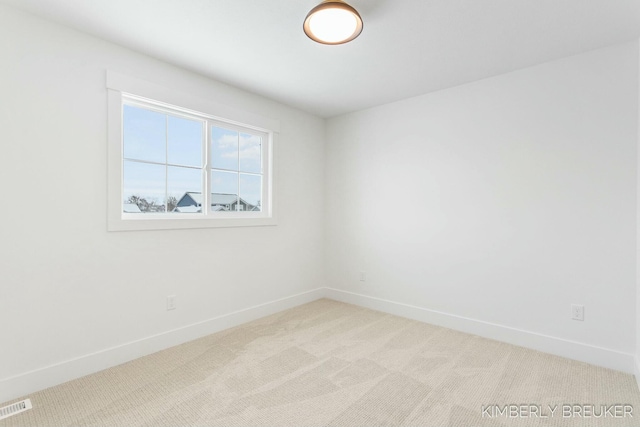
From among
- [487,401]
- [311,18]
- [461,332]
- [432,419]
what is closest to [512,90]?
[311,18]

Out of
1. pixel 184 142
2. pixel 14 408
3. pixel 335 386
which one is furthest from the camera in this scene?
pixel 184 142

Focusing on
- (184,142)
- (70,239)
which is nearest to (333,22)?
(184,142)

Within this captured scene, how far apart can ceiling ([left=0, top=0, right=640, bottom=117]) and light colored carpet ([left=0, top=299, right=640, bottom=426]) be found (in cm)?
244

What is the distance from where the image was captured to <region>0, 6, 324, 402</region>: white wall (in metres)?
1.98

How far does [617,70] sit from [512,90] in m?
0.68

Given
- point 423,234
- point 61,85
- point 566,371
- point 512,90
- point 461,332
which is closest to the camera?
point 61,85

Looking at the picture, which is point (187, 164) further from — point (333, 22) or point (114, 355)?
point (333, 22)

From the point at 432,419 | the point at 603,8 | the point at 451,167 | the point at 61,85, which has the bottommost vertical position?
the point at 432,419

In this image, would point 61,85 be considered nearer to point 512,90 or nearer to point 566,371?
point 512,90

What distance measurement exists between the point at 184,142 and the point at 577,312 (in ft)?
11.9

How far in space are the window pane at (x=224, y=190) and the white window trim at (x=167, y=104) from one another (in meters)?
0.09

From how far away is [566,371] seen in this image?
2.32 metres

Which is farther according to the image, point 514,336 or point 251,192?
point 251,192

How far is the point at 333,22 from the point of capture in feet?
6.37
